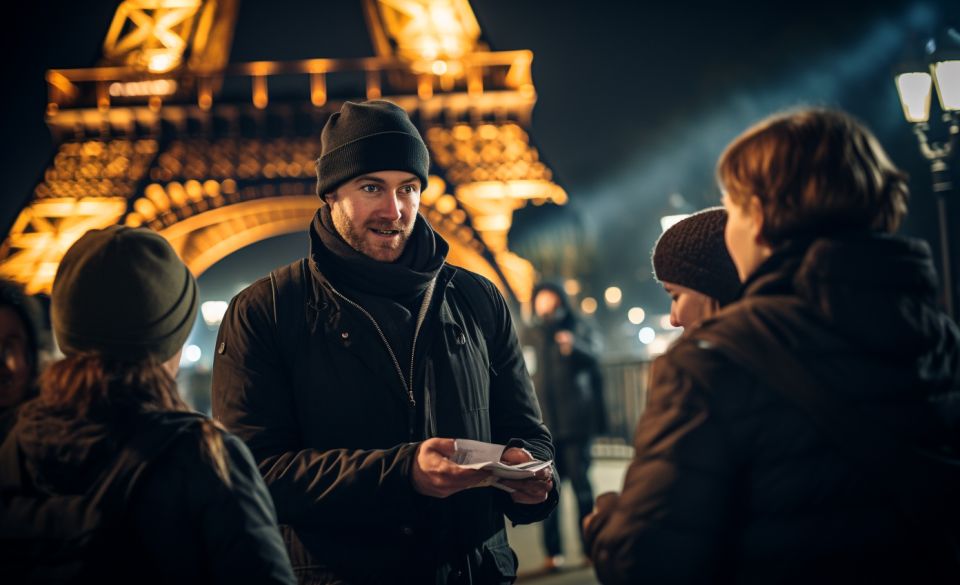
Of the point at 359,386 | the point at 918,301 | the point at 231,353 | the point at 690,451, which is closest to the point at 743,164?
the point at 918,301

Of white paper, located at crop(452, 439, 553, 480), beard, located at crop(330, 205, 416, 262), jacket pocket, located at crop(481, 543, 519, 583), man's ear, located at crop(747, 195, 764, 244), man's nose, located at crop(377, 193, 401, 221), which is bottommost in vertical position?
jacket pocket, located at crop(481, 543, 519, 583)

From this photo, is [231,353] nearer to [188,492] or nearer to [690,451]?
[188,492]

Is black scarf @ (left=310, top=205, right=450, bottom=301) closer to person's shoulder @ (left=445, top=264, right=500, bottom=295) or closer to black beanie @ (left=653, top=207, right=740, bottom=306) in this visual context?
person's shoulder @ (left=445, top=264, right=500, bottom=295)

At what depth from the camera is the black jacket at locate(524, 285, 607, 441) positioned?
690cm

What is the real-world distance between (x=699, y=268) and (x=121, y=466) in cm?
131

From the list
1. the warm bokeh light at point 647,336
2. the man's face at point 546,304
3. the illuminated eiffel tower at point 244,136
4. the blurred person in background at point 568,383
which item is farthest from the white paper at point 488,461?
the warm bokeh light at point 647,336

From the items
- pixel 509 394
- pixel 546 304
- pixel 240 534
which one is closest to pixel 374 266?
pixel 509 394

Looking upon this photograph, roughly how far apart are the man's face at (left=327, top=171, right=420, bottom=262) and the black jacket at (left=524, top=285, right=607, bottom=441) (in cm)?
435

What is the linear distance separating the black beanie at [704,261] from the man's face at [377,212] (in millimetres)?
809

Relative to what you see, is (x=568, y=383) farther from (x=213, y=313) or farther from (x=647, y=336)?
(x=647, y=336)

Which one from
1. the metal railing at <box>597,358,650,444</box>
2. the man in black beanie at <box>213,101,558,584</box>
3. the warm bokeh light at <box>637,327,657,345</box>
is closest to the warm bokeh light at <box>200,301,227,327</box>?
the metal railing at <box>597,358,650,444</box>

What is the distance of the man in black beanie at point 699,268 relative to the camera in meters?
2.14

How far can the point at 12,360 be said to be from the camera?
2596 mm

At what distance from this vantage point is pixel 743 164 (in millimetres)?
1707
